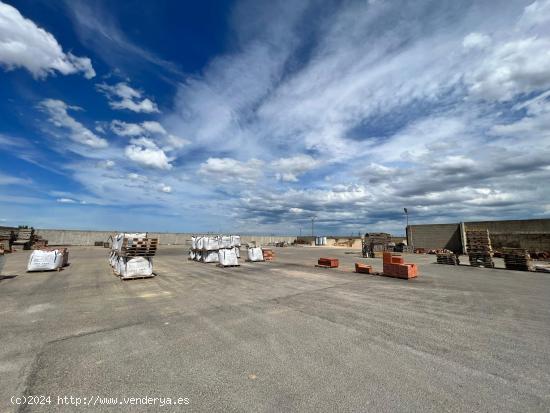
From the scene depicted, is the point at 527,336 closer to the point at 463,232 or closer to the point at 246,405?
the point at 246,405

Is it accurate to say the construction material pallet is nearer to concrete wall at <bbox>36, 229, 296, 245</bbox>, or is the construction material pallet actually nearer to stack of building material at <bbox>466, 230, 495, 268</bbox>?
stack of building material at <bbox>466, 230, 495, 268</bbox>

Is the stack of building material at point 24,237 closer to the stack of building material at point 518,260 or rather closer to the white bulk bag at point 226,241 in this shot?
the white bulk bag at point 226,241

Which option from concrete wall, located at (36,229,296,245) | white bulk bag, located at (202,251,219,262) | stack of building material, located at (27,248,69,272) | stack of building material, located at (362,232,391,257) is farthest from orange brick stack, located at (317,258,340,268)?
concrete wall, located at (36,229,296,245)

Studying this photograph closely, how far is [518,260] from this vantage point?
20281 millimetres

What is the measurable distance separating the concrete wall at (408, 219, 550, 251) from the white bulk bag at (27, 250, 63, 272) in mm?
42795

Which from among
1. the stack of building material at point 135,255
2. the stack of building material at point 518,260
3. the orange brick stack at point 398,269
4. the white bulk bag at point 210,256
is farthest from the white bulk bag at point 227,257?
the stack of building material at point 518,260

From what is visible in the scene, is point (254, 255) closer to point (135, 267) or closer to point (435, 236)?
point (135, 267)

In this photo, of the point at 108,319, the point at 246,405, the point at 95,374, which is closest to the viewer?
the point at 246,405

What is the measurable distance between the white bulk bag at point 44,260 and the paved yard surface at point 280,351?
26.3ft

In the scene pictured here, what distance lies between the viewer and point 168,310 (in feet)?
28.0

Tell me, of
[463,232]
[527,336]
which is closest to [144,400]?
[527,336]

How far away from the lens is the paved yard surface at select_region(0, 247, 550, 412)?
12.6 ft

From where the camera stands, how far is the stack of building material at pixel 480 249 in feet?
72.0

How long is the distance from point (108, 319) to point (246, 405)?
575cm
